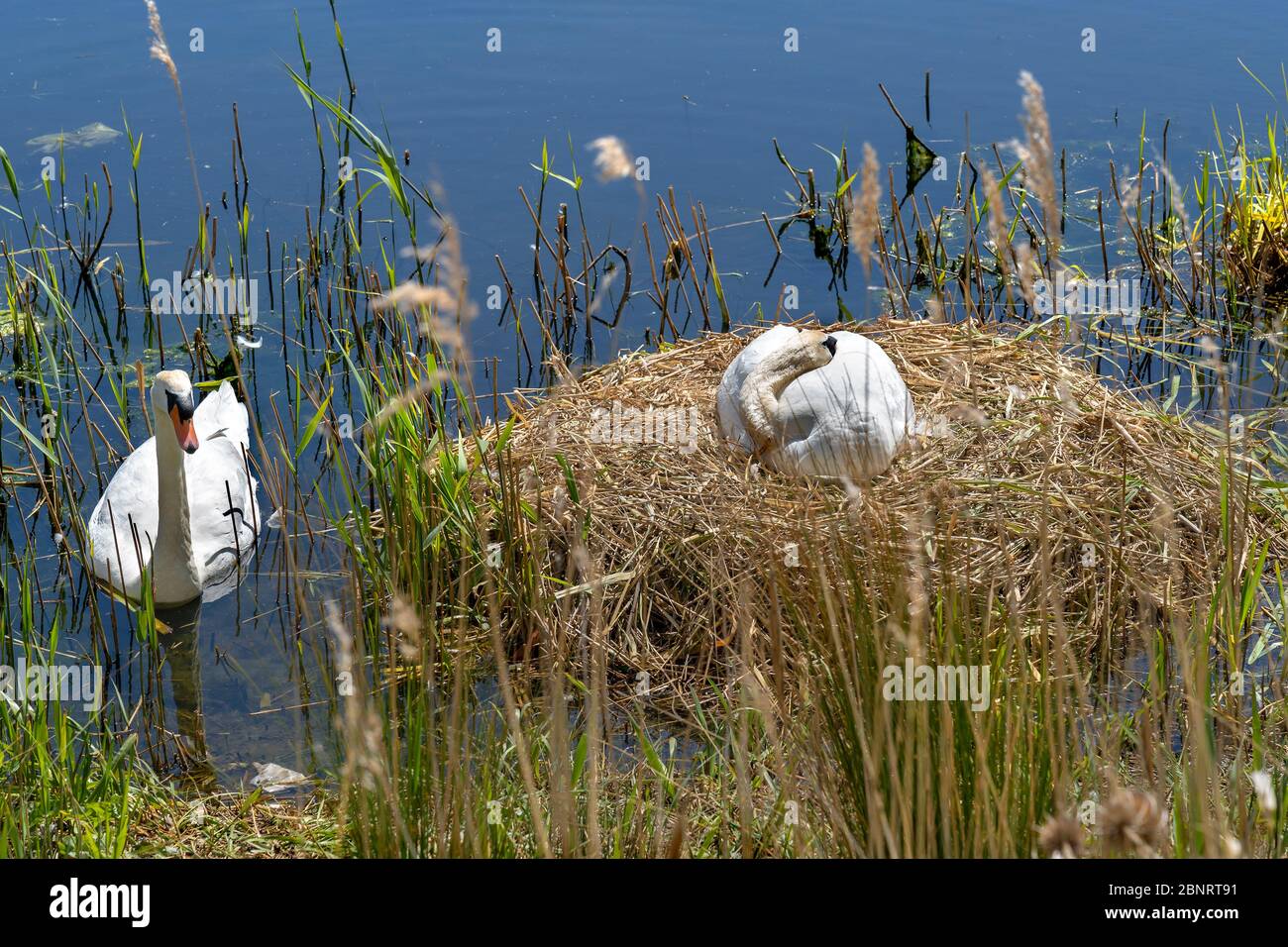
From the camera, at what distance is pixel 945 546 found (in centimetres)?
264

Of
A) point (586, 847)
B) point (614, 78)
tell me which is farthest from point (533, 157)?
point (586, 847)

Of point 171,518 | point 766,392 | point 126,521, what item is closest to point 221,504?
point 126,521

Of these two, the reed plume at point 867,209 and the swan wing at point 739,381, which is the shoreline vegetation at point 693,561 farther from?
the swan wing at point 739,381

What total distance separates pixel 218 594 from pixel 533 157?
5.20 metres

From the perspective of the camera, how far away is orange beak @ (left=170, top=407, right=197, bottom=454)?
5656 mm

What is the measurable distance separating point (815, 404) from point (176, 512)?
2928mm

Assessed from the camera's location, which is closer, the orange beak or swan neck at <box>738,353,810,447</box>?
the orange beak

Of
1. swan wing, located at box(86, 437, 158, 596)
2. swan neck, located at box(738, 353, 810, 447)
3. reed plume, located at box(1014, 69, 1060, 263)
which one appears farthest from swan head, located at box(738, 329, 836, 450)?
reed plume, located at box(1014, 69, 1060, 263)

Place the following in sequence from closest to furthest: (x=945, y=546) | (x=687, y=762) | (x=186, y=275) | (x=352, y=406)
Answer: (x=945, y=546) < (x=687, y=762) < (x=352, y=406) < (x=186, y=275)

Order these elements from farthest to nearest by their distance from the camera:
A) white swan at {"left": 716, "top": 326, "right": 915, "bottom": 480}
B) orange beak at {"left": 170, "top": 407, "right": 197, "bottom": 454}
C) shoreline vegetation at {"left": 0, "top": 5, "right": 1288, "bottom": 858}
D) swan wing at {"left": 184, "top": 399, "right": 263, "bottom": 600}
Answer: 1. swan wing at {"left": 184, "top": 399, "right": 263, "bottom": 600}
2. orange beak at {"left": 170, "top": 407, "right": 197, "bottom": 454}
3. white swan at {"left": 716, "top": 326, "right": 915, "bottom": 480}
4. shoreline vegetation at {"left": 0, "top": 5, "right": 1288, "bottom": 858}

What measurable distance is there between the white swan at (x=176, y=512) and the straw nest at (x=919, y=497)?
149 centimetres

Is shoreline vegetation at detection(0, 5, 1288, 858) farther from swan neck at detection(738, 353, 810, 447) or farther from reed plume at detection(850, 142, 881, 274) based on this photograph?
swan neck at detection(738, 353, 810, 447)

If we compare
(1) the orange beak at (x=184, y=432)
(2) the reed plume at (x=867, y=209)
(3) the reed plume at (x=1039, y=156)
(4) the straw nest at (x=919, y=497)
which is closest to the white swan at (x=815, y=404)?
(4) the straw nest at (x=919, y=497)
